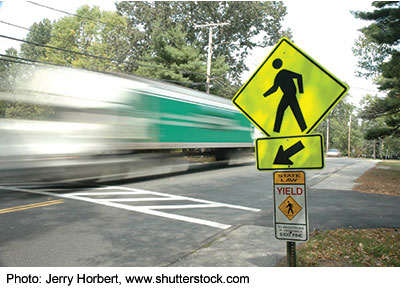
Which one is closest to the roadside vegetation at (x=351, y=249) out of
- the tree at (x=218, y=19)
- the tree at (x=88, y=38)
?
the tree at (x=218, y=19)

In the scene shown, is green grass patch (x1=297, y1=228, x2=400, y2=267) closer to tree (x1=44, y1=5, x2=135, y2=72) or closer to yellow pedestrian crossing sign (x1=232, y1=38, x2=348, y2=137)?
yellow pedestrian crossing sign (x1=232, y1=38, x2=348, y2=137)

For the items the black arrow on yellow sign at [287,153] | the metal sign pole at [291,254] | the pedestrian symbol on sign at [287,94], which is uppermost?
the pedestrian symbol on sign at [287,94]

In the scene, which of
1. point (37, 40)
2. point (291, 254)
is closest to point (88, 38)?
point (37, 40)

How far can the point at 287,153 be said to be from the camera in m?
3.76

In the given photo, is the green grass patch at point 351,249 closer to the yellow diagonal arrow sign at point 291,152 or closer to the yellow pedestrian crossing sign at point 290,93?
the yellow diagonal arrow sign at point 291,152

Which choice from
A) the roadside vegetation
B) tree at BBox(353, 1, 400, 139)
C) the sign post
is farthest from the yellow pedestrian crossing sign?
tree at BBox(353, 1, 400, 139)

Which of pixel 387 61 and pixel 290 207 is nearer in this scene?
pixel 290 207

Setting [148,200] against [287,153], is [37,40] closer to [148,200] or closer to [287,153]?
[148,200]

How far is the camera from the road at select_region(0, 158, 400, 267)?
5906 mm

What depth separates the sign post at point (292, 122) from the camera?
12.0 ft

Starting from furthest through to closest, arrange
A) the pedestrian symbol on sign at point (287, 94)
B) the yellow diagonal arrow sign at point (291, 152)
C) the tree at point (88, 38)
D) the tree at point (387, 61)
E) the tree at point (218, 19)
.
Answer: the tree at point (88, 38) → the tree at point (218, 19) → the tree at point (387, 61) → the pedestrian symbol on sign at point (287, 94) → the yellow diagonal arrow sign at point (291, 152)

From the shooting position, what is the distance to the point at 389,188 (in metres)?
14.0

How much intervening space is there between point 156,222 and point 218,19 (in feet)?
117

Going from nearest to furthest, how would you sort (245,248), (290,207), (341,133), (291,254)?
(290,207) → (291,254) → (245,248) → (341,133)
